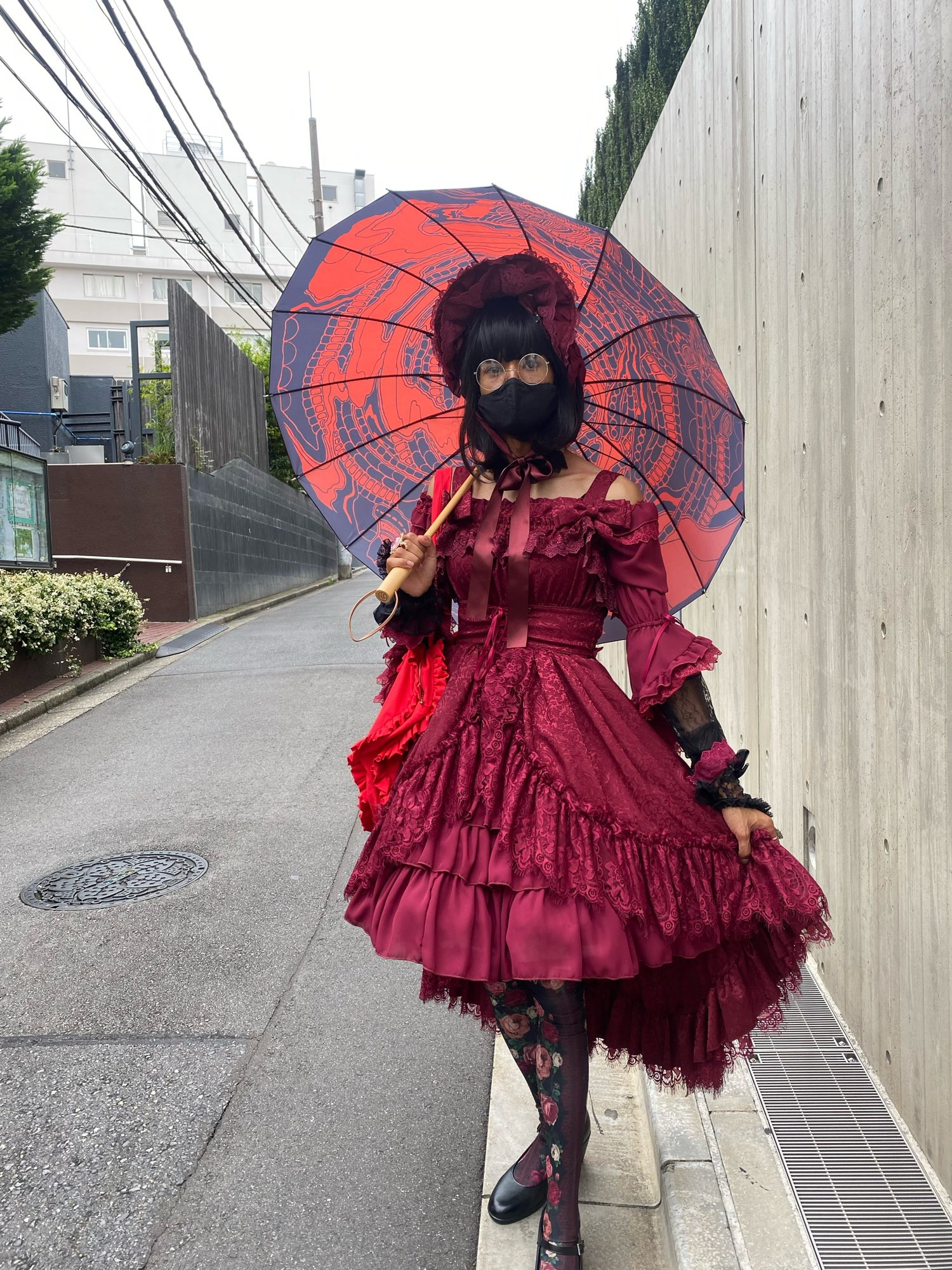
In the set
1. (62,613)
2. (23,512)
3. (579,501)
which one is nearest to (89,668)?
(62,613)

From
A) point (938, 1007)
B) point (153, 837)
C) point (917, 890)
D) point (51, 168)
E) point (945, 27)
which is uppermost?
point (51, 168)

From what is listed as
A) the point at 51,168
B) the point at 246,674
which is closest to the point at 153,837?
the point at 246,674

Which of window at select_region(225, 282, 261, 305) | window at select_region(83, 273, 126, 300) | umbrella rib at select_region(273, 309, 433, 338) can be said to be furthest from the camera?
window at select_region(225, 282, 261, 305)

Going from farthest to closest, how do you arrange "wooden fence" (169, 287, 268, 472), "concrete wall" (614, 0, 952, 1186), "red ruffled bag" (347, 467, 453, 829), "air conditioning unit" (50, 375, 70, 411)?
1. "air conditioning unit" (50, 375, 70, 411)
2. "wooden fence" (169, 287, 268, 472)
3. "red ruffled bag" (347, 467, 453, 829)
4. "concrete wall" (614, 0, 952, 1186)

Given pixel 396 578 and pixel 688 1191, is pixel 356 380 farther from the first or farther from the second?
pixel 688 1191

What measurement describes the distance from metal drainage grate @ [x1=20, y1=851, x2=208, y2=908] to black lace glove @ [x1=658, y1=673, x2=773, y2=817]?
322cm

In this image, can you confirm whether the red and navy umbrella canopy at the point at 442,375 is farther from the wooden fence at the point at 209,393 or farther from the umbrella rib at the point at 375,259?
the wooden fence at the point at 209,393

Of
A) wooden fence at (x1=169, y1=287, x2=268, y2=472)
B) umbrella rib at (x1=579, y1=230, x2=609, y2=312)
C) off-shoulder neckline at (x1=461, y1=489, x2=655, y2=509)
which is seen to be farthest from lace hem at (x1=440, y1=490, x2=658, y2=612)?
wooden fence at (x1=169, y1=287, x2=268, y2=472)

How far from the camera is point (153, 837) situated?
5332 millimetres

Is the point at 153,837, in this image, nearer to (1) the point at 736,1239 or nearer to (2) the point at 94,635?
(1) the point at 736,1239

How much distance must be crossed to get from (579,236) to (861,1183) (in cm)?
229

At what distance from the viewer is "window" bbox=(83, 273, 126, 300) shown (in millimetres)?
49750

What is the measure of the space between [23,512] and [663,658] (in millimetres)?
10700

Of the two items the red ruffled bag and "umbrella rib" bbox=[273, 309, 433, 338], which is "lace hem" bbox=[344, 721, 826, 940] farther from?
"umbrella rib" bbox=[273, 309, 433, 338]
